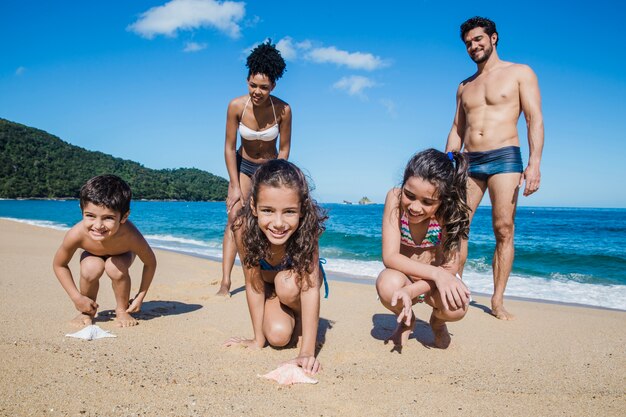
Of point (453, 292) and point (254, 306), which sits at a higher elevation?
point (453, 292)

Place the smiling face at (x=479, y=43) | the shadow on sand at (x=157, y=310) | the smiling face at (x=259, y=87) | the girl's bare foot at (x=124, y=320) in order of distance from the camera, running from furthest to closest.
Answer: the smiling face at (x=259, y=87) → the smiling face at (x=479, y=43) → the shadow on sand at (x=157, y=310) → the girl's bare foot at (x=124, y=320)

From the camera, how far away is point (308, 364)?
2229 mm

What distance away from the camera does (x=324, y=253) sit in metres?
10.6

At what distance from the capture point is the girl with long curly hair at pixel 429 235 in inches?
99.8

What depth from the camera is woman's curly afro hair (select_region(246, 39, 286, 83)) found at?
4012 millimetres

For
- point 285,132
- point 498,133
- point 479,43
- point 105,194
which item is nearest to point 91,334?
point 105,194

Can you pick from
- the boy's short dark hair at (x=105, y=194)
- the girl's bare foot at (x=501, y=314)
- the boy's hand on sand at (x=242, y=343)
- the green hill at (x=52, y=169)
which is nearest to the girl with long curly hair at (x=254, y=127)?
the boy's short dark hair at (x=105, y=194)

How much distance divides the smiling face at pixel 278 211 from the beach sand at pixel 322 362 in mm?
711

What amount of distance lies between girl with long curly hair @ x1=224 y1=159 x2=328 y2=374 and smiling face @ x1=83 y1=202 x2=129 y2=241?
83 centimetres

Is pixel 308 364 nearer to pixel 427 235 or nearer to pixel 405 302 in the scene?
pixel 405 302

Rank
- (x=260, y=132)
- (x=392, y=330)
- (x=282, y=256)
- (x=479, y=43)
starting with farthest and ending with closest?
(x=260, y=132), (x=479, y=43), (x=392, y=330), (x=282, y=256)

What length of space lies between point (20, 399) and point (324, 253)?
8983 mm

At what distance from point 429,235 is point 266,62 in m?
2.24

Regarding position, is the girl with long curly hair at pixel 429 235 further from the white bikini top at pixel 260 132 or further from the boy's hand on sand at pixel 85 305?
the boy's hand on sand at pixel 85 305
